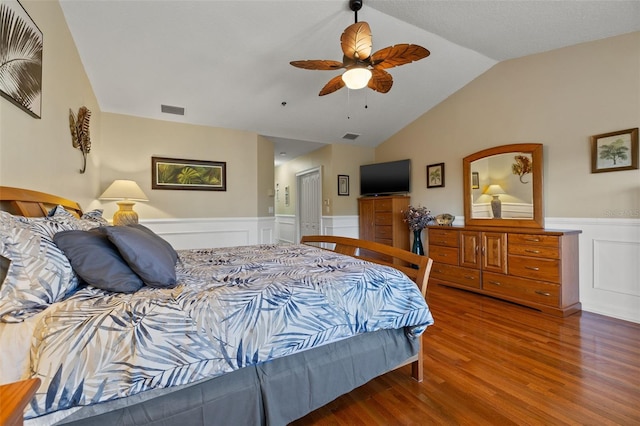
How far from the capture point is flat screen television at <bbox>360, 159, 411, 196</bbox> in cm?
480

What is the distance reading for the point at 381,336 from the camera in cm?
155

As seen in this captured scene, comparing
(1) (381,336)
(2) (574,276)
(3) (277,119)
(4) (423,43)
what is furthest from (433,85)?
(1) (381,336)

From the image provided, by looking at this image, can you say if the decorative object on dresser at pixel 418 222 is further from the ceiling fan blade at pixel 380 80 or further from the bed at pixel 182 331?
the bed at pixel 182 331

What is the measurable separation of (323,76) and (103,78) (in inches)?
98.6

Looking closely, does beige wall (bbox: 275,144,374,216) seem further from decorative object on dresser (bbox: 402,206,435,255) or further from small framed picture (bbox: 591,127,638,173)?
small framed picture (bbox: 591,127,638,173)

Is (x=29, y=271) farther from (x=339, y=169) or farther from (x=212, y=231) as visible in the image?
(x=339, y=169)

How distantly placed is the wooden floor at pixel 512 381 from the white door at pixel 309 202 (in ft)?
11.6

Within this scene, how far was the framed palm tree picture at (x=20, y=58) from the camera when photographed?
1.31 metres

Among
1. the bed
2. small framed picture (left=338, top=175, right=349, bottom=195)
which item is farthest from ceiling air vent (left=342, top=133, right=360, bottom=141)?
the bed

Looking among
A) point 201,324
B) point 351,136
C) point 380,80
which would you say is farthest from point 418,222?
point 201,324

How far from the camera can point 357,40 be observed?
2.14 m

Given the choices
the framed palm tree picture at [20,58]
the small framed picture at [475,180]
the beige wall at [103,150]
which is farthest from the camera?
the small framed picture at [475,180]

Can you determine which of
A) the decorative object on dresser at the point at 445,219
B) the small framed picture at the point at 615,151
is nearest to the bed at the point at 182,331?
the small framed picture at the point at 615,151

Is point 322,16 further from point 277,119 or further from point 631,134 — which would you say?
point 631,134
